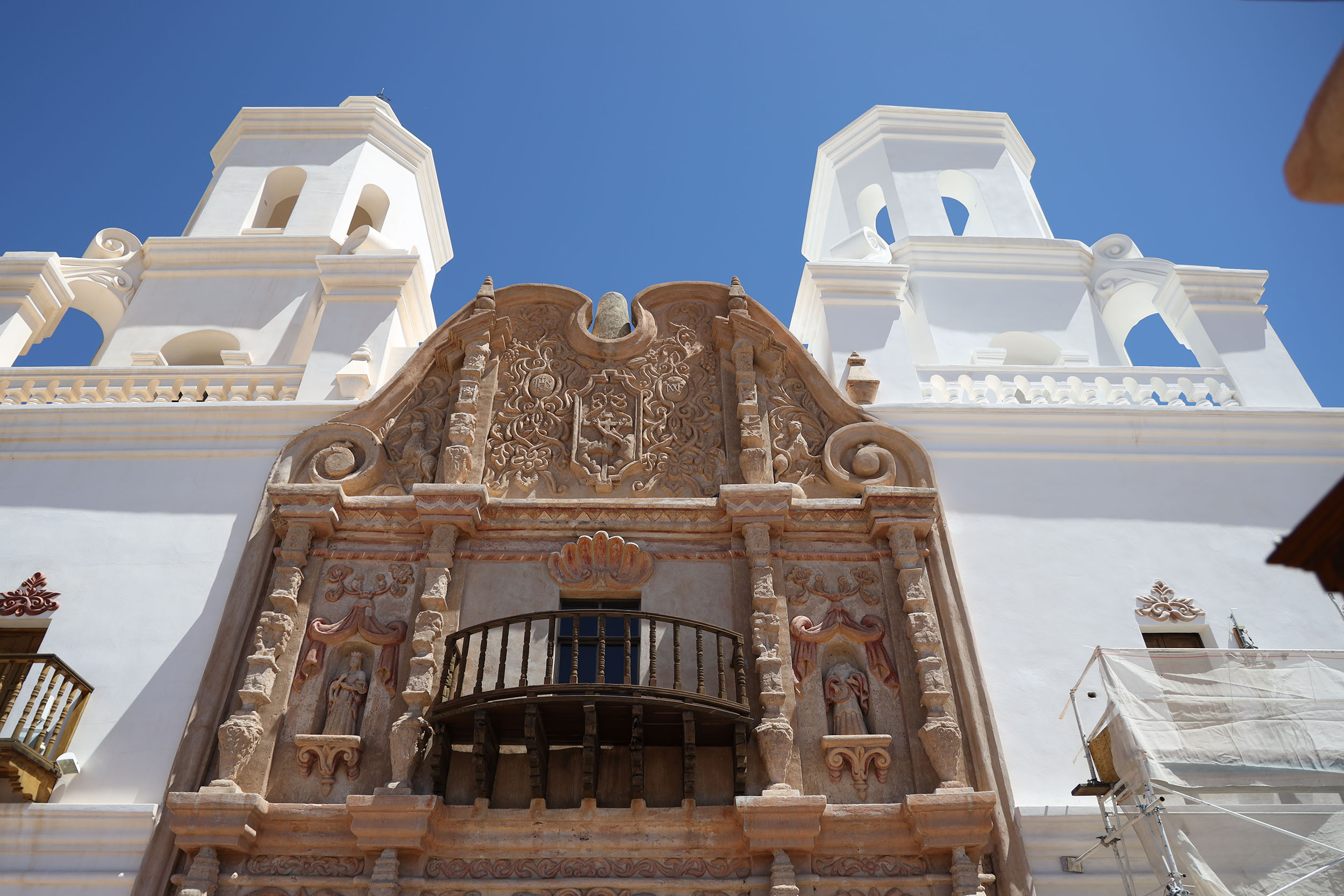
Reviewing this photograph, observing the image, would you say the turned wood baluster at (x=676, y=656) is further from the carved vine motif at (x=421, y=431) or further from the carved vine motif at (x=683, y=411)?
the carved vine motif at (x=421, y=431)

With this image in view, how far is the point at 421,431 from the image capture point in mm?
10070

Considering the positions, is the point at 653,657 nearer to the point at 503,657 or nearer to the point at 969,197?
the point at 503,657

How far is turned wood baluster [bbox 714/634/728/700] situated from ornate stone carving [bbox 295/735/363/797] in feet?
9.27

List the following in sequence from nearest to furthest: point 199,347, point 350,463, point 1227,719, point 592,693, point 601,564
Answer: point 1227,719 → point 592,693 → point 601,564 → point 350,463 → point 199,347

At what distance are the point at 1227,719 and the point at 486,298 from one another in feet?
25.6

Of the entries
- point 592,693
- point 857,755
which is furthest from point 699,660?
point 857,755

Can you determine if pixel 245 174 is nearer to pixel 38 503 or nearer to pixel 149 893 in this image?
pixel 38 503

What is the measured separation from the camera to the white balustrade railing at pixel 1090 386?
424 inches

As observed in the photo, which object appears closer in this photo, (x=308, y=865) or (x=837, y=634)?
(x=308, y=865)

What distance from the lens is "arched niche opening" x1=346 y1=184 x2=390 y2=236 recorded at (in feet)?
52.2

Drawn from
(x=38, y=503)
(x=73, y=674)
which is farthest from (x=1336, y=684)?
(x=38, y=503)

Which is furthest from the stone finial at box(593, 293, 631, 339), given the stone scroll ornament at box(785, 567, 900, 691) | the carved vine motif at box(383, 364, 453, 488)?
the stone scroll ornament at box(785, 567, 900, 691)

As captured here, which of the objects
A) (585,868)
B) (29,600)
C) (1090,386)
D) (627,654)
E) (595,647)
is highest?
(1090,386)

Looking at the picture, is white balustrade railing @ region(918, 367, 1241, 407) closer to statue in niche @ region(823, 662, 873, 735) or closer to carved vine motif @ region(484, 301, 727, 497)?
carved vine motif @ region(484, 301, 727, 497)
